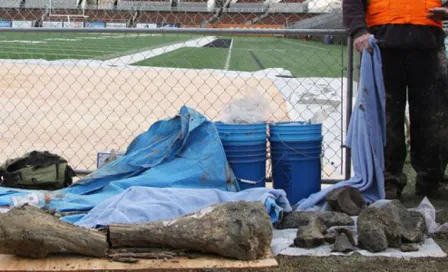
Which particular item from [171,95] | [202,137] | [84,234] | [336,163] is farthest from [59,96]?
[84,234]

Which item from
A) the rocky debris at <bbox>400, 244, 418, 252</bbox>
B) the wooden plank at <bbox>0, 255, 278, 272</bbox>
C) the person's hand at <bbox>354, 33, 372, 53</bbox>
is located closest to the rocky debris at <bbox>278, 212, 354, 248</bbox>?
the wooden plank at <bbox>0, 255, 278, 272</bbox>

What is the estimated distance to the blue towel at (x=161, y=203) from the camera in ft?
13.8

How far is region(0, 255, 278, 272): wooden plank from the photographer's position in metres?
3.61

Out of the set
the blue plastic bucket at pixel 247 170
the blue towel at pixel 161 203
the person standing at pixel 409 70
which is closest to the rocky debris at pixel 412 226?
the blue towel at pixel 161 203

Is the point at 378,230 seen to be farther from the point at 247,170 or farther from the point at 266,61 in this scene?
the point at 266,61

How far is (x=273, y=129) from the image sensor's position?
507 cm

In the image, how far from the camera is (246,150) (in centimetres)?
500

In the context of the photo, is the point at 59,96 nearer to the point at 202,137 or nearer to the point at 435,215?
the point at 202,137

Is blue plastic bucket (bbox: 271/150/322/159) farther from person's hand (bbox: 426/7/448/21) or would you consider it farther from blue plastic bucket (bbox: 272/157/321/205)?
person's hand (bbox: 426/7/448/21)

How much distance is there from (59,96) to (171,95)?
5.94 ft

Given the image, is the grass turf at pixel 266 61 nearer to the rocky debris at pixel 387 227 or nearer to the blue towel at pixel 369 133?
the blue towel at pixel 369 133

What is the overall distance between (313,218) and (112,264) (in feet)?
4.23

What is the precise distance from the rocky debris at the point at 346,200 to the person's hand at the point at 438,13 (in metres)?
1.30

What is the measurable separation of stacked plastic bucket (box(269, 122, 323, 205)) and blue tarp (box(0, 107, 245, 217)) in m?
0.39
